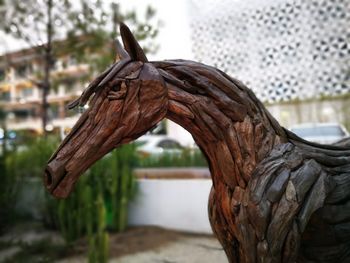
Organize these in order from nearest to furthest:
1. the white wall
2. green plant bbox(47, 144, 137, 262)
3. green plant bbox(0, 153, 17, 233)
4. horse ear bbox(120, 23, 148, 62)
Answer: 1. horse ear bbox(120, 23, 148, 62)
2. green plant bbox(47, 144, 137, 262)
3. the white wall
4. green plant bbox(0, 153, 17, 233)

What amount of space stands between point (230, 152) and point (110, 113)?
320 millimetres

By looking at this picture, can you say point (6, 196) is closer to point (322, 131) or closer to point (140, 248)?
point (140, 248)

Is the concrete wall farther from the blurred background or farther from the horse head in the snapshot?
the horse head

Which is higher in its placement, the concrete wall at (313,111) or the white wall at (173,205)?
the concrete wall at (313,111)

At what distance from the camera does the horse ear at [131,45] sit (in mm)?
791

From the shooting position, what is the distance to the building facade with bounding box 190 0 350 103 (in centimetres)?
408

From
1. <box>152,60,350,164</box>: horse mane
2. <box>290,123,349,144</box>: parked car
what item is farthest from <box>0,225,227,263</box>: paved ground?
<box>290,123,349,144</box>: parked car

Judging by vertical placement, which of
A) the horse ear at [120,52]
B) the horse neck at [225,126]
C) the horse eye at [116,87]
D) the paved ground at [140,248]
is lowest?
the paved ground at [140,248]

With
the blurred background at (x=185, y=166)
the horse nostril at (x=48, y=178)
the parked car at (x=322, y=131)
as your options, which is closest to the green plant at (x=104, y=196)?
the blurred background at (x=185, y=166)

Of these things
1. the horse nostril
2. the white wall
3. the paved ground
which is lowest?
the paved ground

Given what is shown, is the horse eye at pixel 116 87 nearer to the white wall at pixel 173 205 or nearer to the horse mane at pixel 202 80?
the horse mane at pixel 202 80

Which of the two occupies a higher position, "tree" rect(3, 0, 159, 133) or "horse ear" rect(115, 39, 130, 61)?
"tree" rect(3, 0, 159, 133)

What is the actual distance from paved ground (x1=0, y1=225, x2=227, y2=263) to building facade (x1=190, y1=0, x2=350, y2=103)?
6.35 feet

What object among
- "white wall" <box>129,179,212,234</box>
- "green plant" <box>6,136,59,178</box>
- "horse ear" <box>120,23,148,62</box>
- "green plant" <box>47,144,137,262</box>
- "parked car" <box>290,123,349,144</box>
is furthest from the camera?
"parked car" <box>290,123,349,144</box>
